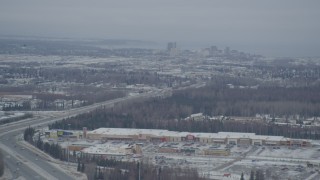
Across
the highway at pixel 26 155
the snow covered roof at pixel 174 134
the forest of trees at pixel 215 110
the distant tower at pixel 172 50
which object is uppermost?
the distant tower at pixel 172 50

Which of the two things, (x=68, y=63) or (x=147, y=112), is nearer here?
(x=147, y=112)

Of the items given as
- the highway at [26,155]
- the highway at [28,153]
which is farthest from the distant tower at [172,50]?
the highway at [26,155]

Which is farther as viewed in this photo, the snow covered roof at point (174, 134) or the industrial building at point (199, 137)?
the snow covered roof at point (174, 134)

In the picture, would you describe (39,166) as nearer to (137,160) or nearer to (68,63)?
(137,160)

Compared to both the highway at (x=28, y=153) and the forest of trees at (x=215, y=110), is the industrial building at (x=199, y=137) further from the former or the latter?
the highway at (x=28, y=153)

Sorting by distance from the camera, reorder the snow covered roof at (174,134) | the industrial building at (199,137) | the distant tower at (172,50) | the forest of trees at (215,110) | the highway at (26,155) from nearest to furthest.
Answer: the highway at (26,155) → the industrial building at (199,137) → the snow covered roof at (174,134) → the forest of trees at (215,110) → the distant tower at (172,50)

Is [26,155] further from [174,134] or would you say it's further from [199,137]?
[199,137]

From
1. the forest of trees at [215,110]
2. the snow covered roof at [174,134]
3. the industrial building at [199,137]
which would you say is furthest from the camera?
the forest of trees at [215,110]

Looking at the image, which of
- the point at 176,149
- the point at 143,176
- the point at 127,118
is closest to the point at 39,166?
the point at 143,176

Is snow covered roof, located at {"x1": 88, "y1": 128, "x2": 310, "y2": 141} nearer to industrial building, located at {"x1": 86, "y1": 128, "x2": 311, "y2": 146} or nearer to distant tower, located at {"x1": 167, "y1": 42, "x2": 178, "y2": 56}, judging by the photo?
industrial building, located at {"x1": 86, "y1": 128, "x2": 311, "y2": 146}
